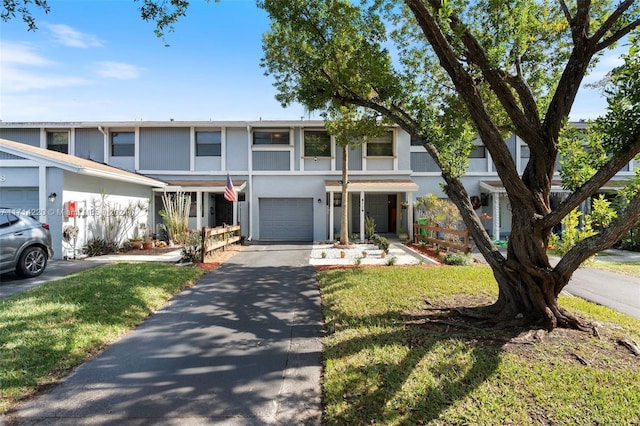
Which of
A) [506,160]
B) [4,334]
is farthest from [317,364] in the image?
[4,334]

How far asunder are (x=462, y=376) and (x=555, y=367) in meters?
1.01

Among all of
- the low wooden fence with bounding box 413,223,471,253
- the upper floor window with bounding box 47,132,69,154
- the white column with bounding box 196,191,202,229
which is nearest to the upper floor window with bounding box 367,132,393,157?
the low wooden fence with bounding box 413,223,471,253

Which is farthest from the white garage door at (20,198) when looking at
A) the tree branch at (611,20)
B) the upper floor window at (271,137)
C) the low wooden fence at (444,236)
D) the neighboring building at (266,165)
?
the tree branch at (611,20)

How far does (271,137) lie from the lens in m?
16.5

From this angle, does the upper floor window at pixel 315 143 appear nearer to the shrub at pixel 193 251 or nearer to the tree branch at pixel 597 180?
the shrub at pixel 193 251

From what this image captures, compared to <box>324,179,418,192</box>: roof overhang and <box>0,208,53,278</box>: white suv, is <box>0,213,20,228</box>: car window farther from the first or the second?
<box>324,179,418,192</box>: roof overhang

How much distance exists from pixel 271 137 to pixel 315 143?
2.13 m

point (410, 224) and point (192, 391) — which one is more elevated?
point (410, 224)

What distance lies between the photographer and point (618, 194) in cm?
402

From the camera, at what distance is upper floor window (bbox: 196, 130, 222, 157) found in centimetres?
1636

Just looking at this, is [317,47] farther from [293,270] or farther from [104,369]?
[104,369]

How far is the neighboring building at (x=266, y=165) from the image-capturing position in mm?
15812

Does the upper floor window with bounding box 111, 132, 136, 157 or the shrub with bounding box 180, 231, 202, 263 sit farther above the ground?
the upper floor window with bounding box 111, 132, 136, 157

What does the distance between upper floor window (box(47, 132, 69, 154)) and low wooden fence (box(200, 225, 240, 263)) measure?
910 cm
